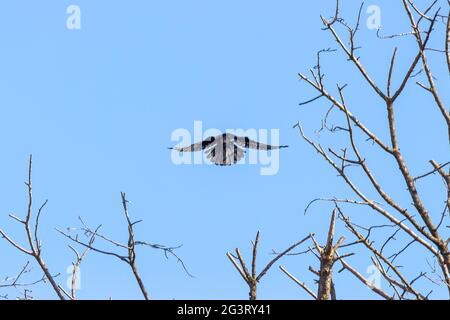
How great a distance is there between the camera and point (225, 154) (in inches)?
473

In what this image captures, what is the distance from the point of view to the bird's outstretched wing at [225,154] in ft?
39.1

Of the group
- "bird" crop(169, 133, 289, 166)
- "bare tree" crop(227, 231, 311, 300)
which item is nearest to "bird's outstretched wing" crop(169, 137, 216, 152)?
"bird" crop(169, 133, 289, 166)

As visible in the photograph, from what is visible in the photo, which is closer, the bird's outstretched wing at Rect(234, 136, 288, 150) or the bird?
the bird

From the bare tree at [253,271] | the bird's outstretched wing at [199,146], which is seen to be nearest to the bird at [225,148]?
the bird's outstretched wing at [199,146]

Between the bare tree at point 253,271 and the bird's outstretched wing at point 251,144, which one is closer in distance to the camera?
the bare tree at point 253,271

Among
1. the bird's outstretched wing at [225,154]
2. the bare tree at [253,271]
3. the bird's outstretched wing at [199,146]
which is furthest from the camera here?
the bird's outstretched wing at [199,146]

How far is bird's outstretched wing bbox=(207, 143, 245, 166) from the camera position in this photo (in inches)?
469

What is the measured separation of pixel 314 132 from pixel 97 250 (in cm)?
218

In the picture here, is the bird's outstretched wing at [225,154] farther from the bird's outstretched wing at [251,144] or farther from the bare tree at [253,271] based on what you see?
the bare tree at [253,271]

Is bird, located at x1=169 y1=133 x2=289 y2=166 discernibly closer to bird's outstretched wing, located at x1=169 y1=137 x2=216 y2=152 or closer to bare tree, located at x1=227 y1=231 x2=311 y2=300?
bird's outstretched wing, located at x1=169 y1=137 x2=216 y2=152
